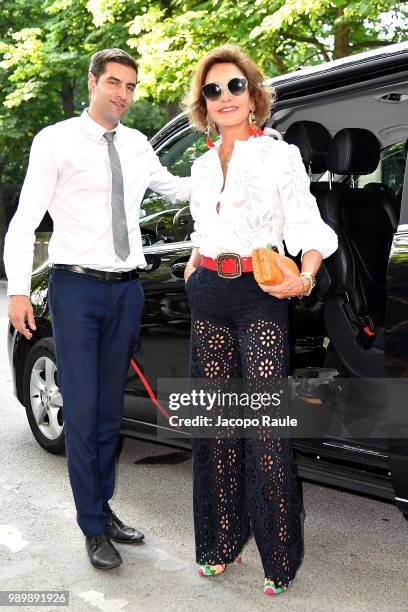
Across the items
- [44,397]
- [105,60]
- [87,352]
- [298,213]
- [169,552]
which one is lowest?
[169,552]

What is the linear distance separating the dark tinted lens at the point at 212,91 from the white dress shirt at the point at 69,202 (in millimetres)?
619

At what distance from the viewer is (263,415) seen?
348 centimetres

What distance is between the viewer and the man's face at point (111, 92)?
3814 mm

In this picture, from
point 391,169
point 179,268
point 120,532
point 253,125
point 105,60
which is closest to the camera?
point 253,125

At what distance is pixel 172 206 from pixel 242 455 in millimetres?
1575

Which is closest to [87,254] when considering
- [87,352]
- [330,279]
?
[87,352]

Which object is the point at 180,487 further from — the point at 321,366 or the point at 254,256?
the point at 254,256

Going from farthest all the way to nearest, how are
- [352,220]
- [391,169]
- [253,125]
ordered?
[391,169] → [352,220] → [253,125]

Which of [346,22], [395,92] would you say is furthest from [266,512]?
[346,22]

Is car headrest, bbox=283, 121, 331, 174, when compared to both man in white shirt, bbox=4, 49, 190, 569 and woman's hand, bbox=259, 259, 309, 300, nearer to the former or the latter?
man in white shirt, bbox=4, 49, 190, 569

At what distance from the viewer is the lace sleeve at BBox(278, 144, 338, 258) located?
3.36 meters

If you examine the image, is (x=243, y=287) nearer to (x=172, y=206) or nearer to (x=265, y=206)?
(x=265, y=206)

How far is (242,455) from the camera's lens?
367 centimetres

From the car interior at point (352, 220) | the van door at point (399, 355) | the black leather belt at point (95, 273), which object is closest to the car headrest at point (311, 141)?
the car interior at point (352, 220)
